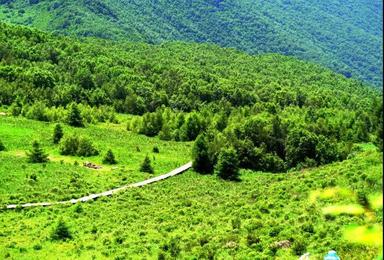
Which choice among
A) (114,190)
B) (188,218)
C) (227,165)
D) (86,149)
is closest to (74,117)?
(86,149)

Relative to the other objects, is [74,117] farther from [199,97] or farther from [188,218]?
[188,218]

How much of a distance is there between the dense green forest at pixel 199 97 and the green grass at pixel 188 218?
8956 millimetres

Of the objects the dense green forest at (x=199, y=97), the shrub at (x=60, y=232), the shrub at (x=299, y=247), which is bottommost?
the dense green forest at (x=199, y=97)

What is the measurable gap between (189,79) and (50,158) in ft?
198

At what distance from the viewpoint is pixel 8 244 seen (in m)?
38.1

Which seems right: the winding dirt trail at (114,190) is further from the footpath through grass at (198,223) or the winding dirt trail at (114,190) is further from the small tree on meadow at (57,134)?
the small tree on meadow at (57,134)

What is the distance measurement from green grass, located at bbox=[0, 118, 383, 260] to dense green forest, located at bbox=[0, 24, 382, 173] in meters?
8.96

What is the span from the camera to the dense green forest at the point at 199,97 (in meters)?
71.5

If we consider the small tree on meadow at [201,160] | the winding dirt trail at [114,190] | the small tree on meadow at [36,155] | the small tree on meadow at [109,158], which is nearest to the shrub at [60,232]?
the winding dirt trail at [114,190]

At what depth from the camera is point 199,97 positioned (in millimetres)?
119750

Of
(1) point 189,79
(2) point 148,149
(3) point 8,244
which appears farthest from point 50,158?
(1) point 189,79

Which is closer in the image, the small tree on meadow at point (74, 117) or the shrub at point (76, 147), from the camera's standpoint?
the shrub at point (76, 147)

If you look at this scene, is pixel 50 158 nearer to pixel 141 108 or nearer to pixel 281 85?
pixel 141 108

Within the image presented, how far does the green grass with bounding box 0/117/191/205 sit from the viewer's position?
55178 mm
